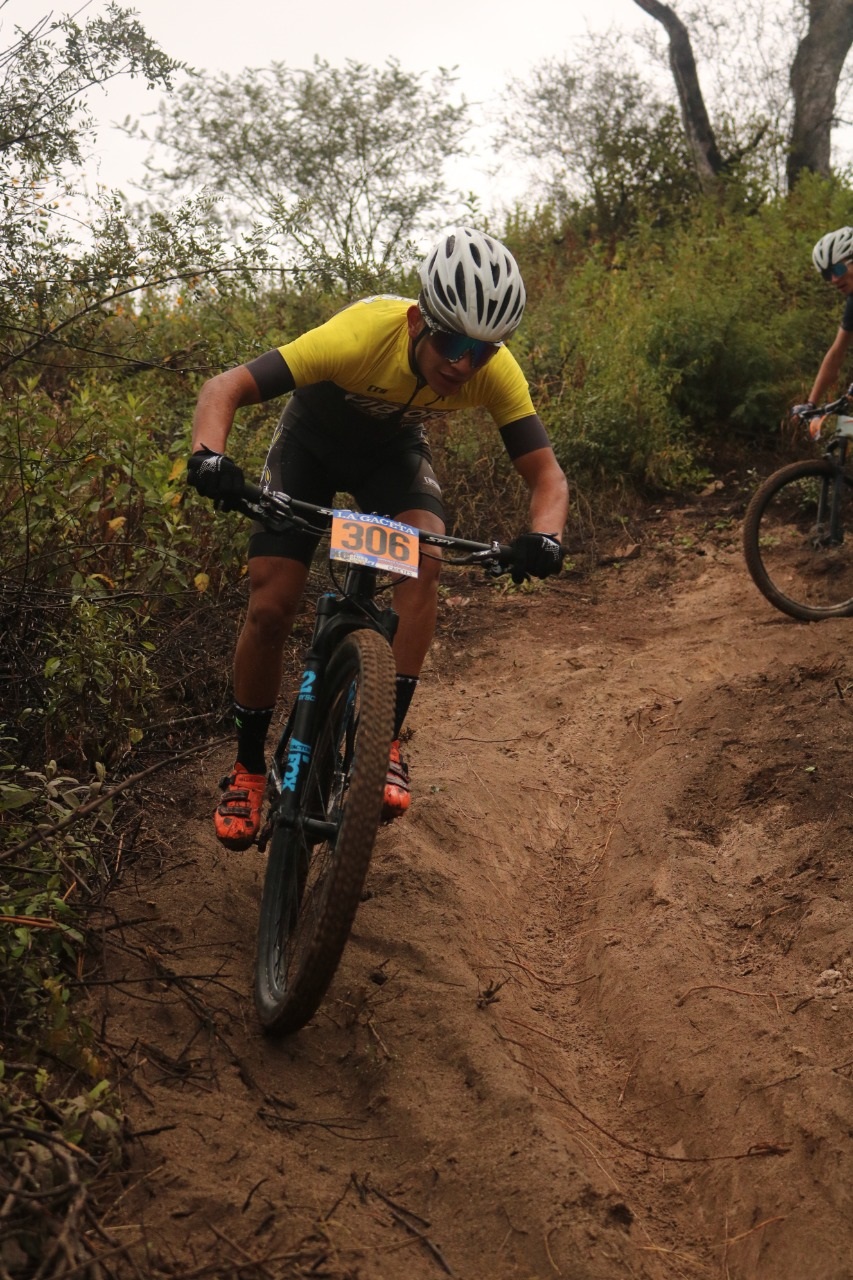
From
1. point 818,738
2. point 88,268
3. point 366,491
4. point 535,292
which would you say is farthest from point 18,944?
point 535,292

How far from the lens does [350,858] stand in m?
2.74

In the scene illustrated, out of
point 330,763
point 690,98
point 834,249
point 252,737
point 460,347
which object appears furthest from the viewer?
point 690,98

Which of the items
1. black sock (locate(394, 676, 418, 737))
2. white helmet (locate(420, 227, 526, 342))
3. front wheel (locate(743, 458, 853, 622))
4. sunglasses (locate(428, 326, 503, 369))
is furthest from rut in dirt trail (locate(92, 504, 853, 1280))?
white helmet (locate(420, 227, 526, 342))

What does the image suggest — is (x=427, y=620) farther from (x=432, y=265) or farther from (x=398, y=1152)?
(x=398, y=1152)

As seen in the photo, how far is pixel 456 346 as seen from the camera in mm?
3518

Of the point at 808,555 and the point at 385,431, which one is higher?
the point at 385,431

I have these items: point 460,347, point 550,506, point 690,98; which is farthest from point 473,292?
point 690,98

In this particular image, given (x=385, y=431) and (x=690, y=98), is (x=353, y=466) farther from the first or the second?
(x=690, y=98)

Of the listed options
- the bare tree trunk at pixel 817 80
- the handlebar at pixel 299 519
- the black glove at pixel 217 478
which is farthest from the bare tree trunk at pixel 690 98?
the black glove at pixel 217 478

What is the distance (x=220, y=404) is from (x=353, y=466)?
2.12 feet

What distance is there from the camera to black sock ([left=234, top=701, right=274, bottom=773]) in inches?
152

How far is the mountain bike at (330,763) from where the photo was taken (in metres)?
2.79

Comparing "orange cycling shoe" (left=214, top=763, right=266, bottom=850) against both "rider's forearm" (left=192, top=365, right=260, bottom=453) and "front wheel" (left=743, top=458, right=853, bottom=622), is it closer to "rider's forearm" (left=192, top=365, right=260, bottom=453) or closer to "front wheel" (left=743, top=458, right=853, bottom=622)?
"rider's forearm" (left=192, top=365, right=260, bottom=453)

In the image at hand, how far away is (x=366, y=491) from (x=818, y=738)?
2.30 metres
